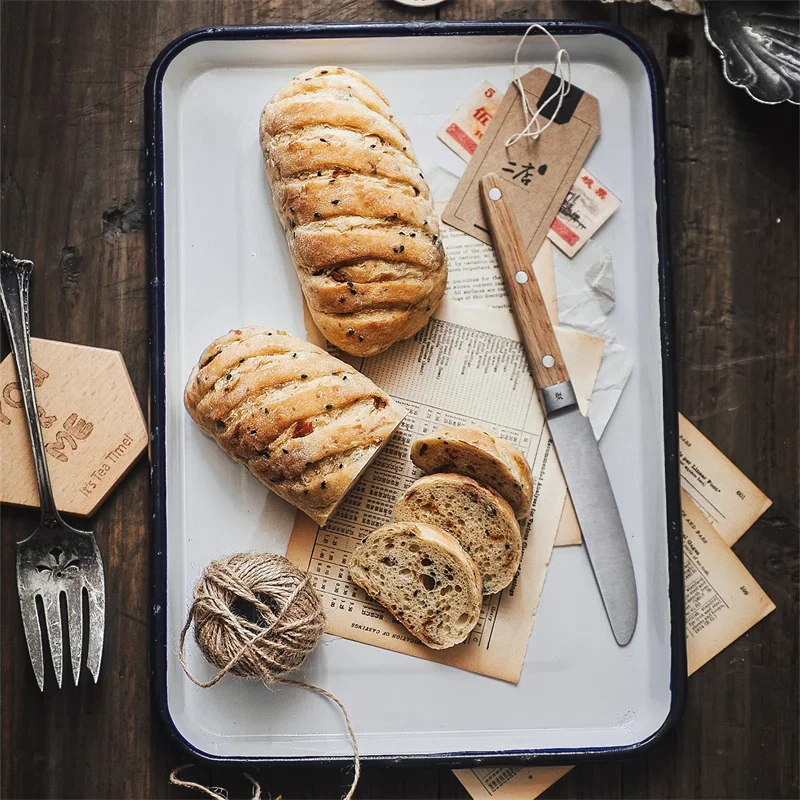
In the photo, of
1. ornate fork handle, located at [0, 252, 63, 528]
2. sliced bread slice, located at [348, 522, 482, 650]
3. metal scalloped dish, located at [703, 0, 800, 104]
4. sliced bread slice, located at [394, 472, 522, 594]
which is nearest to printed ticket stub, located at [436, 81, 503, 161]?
metal scalloped dish, located at [703, 0, 800, 104]

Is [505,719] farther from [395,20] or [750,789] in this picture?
[395,20]

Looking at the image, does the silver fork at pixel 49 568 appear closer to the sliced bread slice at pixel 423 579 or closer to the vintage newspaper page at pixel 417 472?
the vintage newspaper page at pixel 417 472

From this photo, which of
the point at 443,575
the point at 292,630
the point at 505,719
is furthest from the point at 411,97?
the point at 505,719

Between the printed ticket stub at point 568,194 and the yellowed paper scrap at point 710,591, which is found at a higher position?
the printed ticket stub at point 568,194

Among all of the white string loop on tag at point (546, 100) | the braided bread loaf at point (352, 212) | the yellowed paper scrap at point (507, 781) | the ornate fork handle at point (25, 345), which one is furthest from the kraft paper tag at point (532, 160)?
the yellowed paper scrap at point (507, 781)

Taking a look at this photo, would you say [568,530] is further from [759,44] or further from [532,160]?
[759,44]
